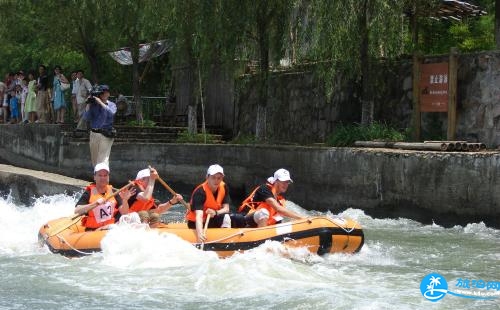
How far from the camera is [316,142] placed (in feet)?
64.6

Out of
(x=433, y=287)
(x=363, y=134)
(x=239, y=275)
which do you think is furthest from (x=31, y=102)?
(x=433, y=287)

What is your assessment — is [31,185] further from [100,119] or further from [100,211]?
[100,211]

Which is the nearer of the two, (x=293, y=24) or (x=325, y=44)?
(x=325, y=44)

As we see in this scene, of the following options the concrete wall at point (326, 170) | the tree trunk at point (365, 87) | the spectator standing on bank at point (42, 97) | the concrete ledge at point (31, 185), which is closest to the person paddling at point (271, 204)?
the concrete wall at point (326, 170)

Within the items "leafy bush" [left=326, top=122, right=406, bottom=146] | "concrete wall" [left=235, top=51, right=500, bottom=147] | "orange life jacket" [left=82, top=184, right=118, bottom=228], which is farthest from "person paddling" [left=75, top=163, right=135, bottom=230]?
"concrete wall" [left=235, top=51, right=500, bottom=147]

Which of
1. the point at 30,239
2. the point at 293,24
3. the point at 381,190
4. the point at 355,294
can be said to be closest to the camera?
the point at 355,294

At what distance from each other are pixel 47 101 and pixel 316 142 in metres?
8.07

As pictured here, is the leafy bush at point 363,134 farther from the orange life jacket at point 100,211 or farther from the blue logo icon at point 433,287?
the orange life jacket at point 100,211

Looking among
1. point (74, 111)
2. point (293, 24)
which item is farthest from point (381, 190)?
point (74, 111)

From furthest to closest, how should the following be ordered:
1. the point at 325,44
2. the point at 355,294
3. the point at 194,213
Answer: the point at 325,44 → the point at 194,213 → the point at 355,294

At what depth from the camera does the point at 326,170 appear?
54.3 ft

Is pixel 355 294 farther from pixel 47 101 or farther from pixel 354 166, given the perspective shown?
pixel 47 101

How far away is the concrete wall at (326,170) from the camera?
13.8 m

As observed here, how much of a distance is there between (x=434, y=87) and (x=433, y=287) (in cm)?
778
